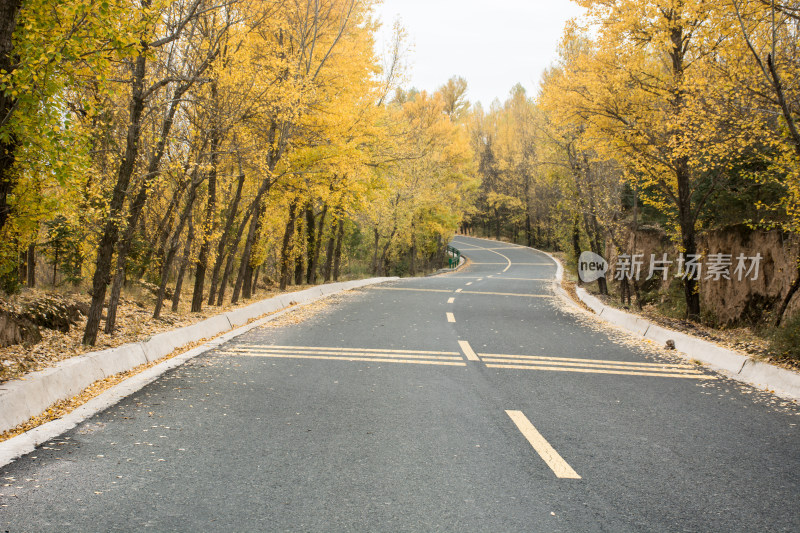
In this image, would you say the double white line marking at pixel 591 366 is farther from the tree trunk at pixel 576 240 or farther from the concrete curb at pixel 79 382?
the tree trunk at pixel 576 240

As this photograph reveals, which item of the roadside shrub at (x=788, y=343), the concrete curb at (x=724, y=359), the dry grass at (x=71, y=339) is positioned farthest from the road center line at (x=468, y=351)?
the dry grass at (x=71, y=339)

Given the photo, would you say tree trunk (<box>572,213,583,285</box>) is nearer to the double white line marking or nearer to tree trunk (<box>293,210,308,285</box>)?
tree trunk (<box>293,210,308,285</box>)

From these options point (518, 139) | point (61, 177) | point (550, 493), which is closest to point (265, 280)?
point (61, 177)

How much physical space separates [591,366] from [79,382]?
21.6ft

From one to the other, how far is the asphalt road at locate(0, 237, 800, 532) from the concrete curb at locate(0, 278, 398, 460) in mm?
201

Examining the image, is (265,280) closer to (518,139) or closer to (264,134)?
(264,134)

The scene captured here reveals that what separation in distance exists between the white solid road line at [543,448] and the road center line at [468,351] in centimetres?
295

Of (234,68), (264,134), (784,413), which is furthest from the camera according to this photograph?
(264,134)

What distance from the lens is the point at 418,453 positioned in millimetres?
4438

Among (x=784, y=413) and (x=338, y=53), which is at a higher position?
(x=338, y=53)

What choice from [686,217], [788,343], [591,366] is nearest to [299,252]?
[686,217]

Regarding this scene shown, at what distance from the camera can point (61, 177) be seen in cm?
553

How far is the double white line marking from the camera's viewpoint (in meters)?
7.96

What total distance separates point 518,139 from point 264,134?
50256 millimetres
